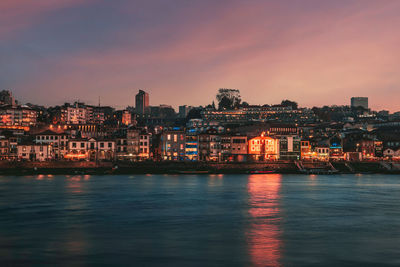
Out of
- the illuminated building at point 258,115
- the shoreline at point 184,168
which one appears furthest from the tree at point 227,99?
the shoreline at point 184,168

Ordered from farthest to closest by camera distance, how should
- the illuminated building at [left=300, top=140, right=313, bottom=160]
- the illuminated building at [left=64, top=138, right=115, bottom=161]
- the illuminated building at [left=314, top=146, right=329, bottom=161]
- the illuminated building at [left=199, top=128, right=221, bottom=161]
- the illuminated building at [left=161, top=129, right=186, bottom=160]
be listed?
the illuminated building at [left=314, top=146, right=329, bottom=161]
the illuminated building at [left=300, top=140, right=313, bottom=160]
the illuminated building at [left=199, top=128, right=221, bottom=161]
the illuminated building at [left=161, top=129, right=186, bottom=160]
the illuminated building at [left=64, top=138, right=115, bottom=161]

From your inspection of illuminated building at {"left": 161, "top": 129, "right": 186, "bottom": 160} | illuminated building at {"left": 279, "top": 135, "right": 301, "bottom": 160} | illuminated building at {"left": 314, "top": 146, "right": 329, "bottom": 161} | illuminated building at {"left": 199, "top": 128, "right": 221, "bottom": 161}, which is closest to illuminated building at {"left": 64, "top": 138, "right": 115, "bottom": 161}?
illuminated building at {"left": 161, "top": 129, "right": 186, "bottom": 160}

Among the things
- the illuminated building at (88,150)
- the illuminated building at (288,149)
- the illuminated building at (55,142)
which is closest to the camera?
the illuminated building at (88,150)

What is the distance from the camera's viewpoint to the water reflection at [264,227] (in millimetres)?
27172

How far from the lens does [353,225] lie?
124 ft

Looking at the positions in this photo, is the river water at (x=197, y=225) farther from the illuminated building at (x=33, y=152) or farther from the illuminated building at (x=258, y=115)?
the illuminated building at (x=258, y=115)

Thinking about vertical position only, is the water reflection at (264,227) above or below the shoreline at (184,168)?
below

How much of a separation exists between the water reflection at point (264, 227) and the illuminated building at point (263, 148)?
115ft

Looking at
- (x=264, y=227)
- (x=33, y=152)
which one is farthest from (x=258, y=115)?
(x=264, y=227)

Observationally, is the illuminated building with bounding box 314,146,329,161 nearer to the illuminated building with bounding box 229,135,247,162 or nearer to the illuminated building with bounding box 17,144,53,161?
the illuminated building with bounding box 229,135,247,162

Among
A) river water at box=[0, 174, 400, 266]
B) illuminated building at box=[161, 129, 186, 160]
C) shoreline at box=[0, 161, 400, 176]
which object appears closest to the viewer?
river water at box=[0, 174, 400, 266]

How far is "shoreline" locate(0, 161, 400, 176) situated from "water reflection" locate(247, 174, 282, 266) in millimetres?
28516

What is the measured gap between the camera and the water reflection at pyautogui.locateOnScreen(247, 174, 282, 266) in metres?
27.2

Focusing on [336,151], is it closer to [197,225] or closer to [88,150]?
[88,150]
